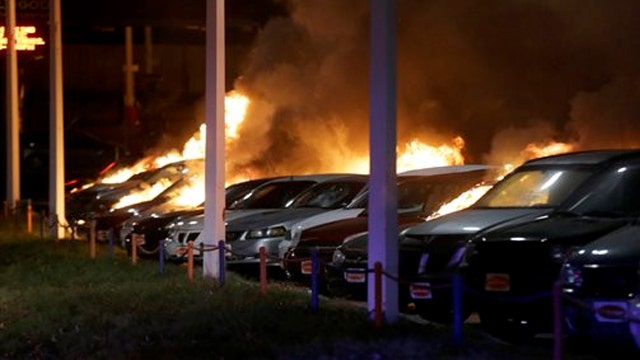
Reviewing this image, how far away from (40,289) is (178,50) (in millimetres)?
35274

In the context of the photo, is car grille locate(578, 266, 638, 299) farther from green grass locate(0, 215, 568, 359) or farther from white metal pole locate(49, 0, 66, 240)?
A: white metal pole locate(49, 0, 66, 240)

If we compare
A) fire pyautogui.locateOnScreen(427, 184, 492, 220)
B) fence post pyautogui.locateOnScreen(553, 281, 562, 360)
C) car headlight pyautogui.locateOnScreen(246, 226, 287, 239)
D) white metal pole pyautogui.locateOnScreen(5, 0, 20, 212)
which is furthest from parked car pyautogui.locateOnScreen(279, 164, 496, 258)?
white metal pole pyautogui.locateOnScreen(5, 0, 20, 212)

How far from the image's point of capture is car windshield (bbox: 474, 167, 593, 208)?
36.3 feet

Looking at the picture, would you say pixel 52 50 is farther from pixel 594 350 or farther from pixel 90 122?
pixel 90 122

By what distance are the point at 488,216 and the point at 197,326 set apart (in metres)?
2.98

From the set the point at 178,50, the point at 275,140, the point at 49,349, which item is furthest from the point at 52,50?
the point at 178,50

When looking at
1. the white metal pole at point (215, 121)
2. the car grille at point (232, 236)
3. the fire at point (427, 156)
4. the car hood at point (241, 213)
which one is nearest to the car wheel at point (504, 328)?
the white metal pole at point (215, 121)

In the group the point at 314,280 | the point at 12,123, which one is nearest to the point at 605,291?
the point at 314,280

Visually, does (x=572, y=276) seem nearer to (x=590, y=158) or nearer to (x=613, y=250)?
(x=613, y=250)

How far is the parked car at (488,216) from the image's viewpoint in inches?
408

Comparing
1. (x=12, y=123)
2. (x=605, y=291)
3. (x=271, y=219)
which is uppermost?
(x=12, y=123)

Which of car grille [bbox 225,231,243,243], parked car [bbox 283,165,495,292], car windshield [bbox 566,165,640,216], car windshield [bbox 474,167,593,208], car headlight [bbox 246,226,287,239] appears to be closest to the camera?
car windshield [bbox 566,165,640,216]

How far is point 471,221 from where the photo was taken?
35.6 feet

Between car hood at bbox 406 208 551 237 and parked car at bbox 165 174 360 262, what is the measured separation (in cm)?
579
